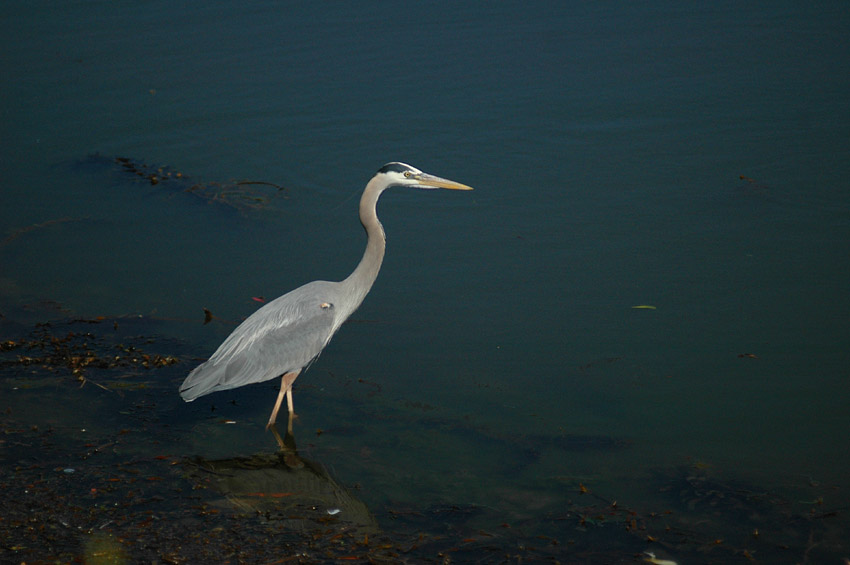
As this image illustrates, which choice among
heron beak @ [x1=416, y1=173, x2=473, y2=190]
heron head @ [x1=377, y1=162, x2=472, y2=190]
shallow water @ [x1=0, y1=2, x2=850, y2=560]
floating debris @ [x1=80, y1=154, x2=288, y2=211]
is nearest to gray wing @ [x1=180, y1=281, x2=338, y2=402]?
shallow water @ [x1=0, y1=2, x2=850, y2=560]

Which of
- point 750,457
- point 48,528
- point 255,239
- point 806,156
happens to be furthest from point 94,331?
point 806,156

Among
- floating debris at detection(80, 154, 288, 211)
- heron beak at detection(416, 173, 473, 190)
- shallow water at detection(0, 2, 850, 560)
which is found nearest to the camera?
shallow water at detection(0, 2, 850, 560)

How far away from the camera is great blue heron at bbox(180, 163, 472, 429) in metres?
6.48

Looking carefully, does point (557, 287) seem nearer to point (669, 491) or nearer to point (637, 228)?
point (637, 228)

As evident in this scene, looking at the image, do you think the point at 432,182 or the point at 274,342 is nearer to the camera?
the point at 274,342

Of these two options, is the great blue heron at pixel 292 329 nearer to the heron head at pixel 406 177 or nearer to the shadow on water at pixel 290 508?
the heron head at pixel 406 177

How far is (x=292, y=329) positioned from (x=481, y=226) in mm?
3218

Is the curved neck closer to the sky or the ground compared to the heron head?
closer to the ground

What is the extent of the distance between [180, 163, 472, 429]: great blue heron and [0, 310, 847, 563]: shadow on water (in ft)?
1.42

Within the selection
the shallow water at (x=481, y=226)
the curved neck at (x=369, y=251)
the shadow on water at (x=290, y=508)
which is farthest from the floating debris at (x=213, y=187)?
the shadow on water at (x=290, y=508)

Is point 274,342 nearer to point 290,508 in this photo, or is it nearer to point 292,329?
point 292,329

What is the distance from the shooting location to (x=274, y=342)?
659 centimetres

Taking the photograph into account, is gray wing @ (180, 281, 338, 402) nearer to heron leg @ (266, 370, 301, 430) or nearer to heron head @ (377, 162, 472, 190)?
heron leg @ (266, 370, 301, 430)

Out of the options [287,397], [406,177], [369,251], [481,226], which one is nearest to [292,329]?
[287,397]
